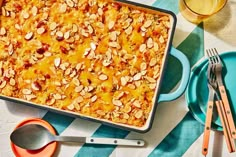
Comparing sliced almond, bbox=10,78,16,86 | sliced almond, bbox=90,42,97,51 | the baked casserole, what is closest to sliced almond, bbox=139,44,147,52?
the baked casserole

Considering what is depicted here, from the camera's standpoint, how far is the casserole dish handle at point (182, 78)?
1063 millimetres

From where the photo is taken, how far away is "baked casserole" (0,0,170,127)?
1.11 m

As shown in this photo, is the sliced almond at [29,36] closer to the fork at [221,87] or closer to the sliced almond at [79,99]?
the sliced almond at [79,99]

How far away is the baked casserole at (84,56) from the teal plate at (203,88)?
0.34 feet

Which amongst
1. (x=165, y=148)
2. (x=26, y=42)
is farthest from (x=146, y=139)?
(x=26, y=42)

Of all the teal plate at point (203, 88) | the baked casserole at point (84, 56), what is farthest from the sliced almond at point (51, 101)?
the teal plate at point (203, 88)

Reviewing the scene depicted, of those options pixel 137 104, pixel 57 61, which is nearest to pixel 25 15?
pixel 57 61

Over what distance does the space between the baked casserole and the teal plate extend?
0.10 meters

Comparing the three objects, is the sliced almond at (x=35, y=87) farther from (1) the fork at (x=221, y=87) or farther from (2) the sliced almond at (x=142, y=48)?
(1) the fork at (x=221, y=87)

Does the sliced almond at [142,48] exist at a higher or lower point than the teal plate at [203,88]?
higher

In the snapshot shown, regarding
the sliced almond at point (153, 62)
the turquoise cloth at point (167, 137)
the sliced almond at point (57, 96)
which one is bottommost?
the turquoise cloth at point (167, 137)

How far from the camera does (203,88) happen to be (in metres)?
1.15

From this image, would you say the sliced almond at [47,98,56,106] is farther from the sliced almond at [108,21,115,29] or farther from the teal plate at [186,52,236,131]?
the teal plate at [186,52,236,131]

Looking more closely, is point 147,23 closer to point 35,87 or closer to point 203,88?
point 203,88
